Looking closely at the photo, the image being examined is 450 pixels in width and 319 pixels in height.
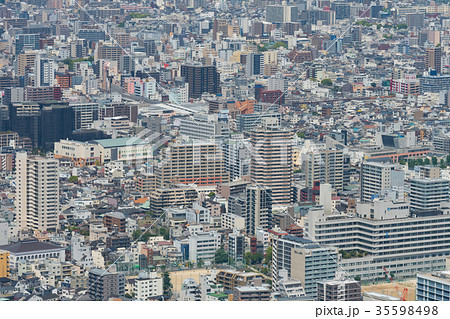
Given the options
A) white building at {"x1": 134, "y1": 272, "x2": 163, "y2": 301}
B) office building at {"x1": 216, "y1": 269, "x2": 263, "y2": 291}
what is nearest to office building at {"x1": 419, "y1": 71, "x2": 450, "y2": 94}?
office building at {"x1": 216, "y1": 269, "x2": 263, "y2": 291}

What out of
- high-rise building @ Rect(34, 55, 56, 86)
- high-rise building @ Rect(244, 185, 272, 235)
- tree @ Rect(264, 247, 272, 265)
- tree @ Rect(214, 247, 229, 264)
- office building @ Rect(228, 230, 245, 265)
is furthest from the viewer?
high-rise building @ Rect(34, 55, 56, 86)

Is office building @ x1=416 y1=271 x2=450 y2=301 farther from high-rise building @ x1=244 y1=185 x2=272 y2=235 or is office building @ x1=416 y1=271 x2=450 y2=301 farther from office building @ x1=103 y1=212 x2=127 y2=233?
office building @ x1=103 y1=212 x2=127 y2=233

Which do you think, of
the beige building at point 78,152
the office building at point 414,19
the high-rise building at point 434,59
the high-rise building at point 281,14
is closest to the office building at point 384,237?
the beige building at point 78,152

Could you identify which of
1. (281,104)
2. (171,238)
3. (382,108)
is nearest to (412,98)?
(382,108)

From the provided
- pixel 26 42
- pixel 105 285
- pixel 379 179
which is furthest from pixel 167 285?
pixel 26 42

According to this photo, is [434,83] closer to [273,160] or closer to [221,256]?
[273,160]

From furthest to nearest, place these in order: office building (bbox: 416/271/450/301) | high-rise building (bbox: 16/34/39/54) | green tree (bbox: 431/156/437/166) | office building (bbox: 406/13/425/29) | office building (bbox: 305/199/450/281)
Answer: high-rise building (bbox: 16/34/39/54), office building (bbox: 406/13/425/29), green tree (bbox: 431/156/437/166), office building (bbox: 305/199/450/281), office building (bbox: 416/271/450/301)

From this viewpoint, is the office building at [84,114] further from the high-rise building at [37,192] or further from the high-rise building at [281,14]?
the high-rise building at [281,14]

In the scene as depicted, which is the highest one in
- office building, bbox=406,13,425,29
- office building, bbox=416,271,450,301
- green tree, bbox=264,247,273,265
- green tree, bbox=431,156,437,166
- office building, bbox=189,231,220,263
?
office building, bbox=406,13,425,29
